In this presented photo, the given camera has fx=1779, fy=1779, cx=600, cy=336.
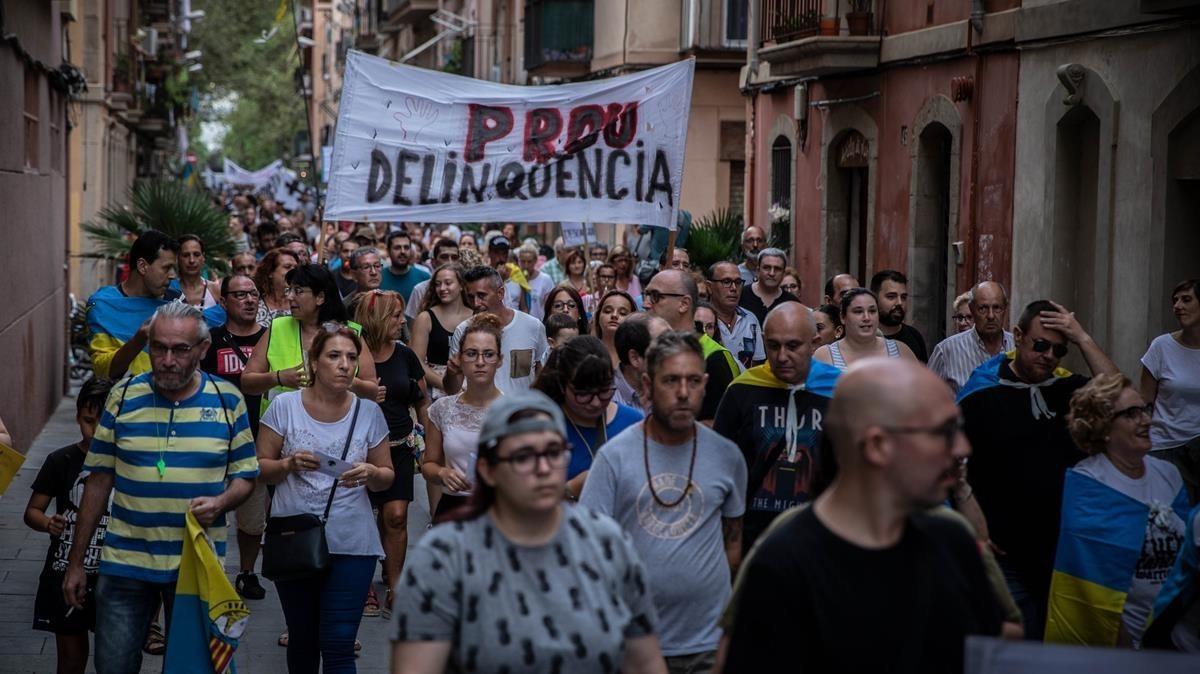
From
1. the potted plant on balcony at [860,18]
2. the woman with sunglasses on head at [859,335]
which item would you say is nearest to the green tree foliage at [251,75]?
the potted plant on balcony at [860,18]

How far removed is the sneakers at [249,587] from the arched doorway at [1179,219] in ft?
20.3

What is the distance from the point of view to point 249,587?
31.1 ft

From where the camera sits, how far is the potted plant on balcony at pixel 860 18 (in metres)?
18.2

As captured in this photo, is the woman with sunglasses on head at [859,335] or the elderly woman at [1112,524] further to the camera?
the woman with sunglasses on head at [859,335]

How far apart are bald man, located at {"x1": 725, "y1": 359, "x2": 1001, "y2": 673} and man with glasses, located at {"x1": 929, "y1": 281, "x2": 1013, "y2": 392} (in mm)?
5796

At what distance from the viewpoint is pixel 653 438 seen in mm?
5523

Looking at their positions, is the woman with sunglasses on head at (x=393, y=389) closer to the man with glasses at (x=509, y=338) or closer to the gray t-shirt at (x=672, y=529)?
the man with glasses at (x=509, y=338)

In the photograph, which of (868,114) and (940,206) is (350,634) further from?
(868,114)

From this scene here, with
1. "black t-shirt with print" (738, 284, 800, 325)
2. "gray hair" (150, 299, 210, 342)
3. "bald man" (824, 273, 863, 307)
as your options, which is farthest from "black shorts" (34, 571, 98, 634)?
"black t-shirt with print" (738, 284, 800, 325)

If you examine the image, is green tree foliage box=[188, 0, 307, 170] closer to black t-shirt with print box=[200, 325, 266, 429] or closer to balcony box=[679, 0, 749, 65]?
balcony box=[679, 0, 749, 65]

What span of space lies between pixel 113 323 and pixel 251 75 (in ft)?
206

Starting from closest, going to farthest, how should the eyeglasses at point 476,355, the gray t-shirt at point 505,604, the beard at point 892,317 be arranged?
the gray t-shirt at point 505,604, the eyeglasses at point 476,355, the beard at point 892,317

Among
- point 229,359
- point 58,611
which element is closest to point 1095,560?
point 58,611

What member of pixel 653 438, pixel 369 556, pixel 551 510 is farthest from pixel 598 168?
pixel 551 510
